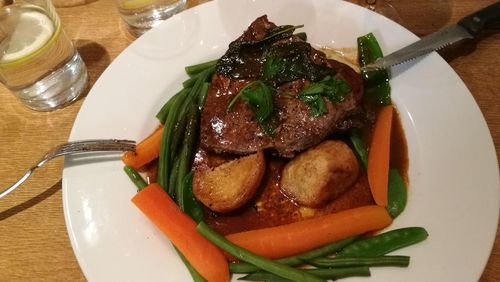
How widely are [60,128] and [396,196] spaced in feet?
7.01

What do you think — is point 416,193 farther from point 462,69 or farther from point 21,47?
point 21,47

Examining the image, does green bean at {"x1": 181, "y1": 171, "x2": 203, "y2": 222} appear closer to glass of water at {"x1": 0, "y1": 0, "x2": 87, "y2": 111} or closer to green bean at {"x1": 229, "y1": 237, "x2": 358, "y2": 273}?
green bean at {"x1": 229, "y1": 237, "x2": 358, "y2": 273}

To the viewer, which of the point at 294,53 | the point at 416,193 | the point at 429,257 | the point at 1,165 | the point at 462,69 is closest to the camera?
the point at 429,257

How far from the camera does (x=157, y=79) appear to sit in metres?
2.80

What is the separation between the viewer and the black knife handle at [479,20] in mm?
2836

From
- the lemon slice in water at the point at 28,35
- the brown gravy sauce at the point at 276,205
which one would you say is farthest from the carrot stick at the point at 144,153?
the lemon slice in water at the point at 28,35

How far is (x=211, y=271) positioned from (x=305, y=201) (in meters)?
0.65

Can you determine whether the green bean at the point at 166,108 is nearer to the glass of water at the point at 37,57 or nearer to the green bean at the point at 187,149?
the green bean at the point at 187,149

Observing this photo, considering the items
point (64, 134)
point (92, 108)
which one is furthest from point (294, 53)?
point (64, 134)

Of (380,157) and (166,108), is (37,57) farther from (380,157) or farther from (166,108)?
(380,157)

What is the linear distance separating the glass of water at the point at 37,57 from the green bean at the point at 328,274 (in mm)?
1816

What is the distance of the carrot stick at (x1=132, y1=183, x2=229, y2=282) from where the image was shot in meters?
2.09

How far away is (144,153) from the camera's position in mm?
2506

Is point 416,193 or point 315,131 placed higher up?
point 315,131
